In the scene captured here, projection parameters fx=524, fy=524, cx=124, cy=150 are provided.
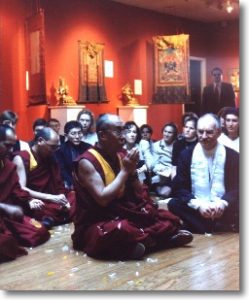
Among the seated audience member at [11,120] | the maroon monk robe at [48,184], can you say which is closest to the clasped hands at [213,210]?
the maroon monk robe at [48,184]

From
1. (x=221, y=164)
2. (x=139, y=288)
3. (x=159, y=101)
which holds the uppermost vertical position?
(x=159, y=101)

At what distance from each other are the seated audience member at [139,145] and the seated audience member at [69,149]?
1.22ft

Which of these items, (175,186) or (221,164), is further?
(175,186)

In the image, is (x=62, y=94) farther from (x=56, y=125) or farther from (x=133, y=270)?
(x=133, y=270)

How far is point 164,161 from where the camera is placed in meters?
4.16

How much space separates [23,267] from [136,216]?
805mm

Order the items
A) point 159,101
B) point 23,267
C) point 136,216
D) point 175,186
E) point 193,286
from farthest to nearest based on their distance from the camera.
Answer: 1. point 175,186
2. point 159,101
3. point 136,216
4. point 23,267
5. point 193,286

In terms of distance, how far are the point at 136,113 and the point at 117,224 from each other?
3.01 feet

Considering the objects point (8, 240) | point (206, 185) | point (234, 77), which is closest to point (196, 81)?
point (234, 77)

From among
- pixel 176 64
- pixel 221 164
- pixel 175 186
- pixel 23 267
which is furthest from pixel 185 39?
pixel 23 267

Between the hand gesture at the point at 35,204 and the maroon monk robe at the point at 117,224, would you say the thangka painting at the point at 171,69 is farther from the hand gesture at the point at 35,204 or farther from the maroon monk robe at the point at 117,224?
the hand gesture at the point at 35,204

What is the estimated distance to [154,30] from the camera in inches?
149

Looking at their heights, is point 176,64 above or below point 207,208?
above

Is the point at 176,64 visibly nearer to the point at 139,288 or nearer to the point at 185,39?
the point at 185,39
